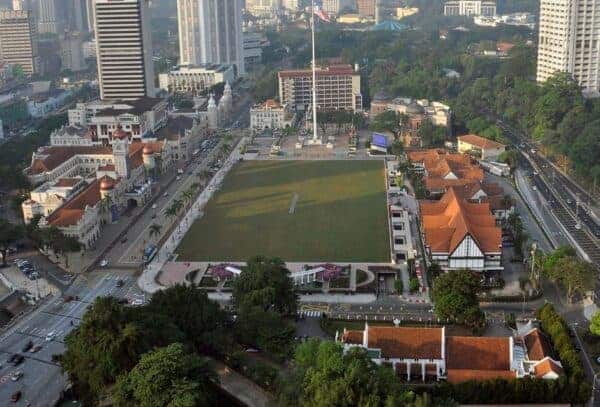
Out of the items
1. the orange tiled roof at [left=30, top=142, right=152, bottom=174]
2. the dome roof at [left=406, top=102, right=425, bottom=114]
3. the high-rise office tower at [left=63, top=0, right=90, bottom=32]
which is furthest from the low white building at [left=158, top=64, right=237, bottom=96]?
the high-rise office tower at [left=63, top=0, right=90, bottom=32]

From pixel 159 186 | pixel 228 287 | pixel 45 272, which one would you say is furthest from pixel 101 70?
pixel 228 287

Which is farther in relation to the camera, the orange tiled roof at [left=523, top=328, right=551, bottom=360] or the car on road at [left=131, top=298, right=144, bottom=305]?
the car on road at [left=131, top=298, right=144, bottom=305]

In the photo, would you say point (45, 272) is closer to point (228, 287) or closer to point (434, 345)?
point (228, 287)

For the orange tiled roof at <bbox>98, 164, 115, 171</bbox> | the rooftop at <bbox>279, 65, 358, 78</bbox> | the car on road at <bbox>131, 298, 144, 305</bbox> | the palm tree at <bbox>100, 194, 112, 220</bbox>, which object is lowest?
the car on road at <bbox>131, 298, 144, 305</bbox>

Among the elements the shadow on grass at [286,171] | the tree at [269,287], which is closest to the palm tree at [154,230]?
the shadow on grass at [286,171]

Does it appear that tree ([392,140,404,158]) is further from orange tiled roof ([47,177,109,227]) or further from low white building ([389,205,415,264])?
orange tiled roof ([47,177,109,227])

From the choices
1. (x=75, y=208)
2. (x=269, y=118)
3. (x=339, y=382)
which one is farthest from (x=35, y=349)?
(x=269, y=118)

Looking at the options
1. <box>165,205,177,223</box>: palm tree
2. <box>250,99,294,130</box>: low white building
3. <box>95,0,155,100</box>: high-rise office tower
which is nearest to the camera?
<box>165,205,177,223</box>: palm tree
